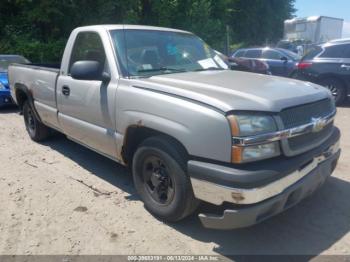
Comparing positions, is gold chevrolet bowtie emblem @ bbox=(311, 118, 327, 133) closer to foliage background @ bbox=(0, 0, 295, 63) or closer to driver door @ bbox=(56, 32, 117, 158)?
driver door @ bbox=(56, 32, 117, 158)

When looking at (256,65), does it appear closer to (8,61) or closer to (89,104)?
(8,61)

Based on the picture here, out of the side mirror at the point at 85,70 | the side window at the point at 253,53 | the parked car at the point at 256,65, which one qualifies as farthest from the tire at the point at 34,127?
the side window at the point at 253,53

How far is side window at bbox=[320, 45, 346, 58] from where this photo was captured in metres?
9.91

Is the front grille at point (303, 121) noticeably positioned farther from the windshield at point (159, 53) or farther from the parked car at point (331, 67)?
the parked car at point (331, 67)

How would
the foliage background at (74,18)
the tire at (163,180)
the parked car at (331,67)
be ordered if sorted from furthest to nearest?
1. the foliage background at (74,18)
2. the parked car at (331,67)
3. the tire at (163,180)

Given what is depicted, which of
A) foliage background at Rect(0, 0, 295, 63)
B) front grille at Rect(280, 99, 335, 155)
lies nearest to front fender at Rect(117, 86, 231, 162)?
front grille at Rect(280, 99, 335, 155)

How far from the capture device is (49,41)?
676 inches

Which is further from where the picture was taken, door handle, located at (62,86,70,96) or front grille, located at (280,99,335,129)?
door handle, located at (62,86,70,96)

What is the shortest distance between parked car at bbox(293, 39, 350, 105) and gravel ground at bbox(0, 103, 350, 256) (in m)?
5.23

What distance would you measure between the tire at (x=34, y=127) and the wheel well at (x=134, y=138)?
9.58 ft

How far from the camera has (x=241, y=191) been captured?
2.84 m

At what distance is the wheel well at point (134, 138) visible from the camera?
3.60 metres

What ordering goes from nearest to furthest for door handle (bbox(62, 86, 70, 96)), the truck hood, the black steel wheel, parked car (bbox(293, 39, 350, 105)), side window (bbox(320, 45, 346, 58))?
the truck hood, the black steel wheel, door handle (bbox(62, 86, 70, 96)), parked car (bbox(293, 39, 350, 105)), side window (bbox(320, 45, 346, 58))

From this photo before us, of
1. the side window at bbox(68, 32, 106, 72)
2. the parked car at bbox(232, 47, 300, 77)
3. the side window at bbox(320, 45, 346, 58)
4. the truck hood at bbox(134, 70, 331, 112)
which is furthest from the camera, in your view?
the parked car at bbox(232, 47, 300, 77)
